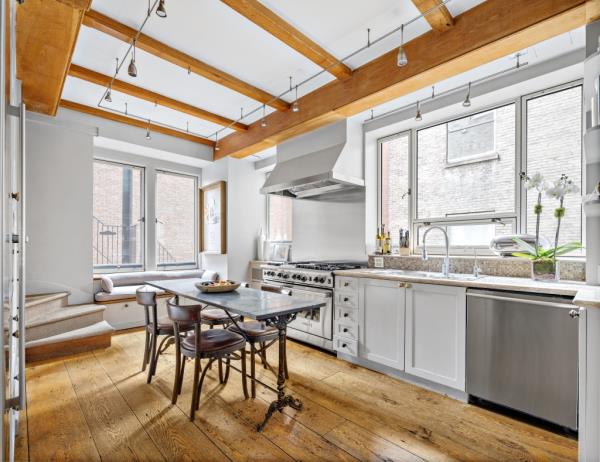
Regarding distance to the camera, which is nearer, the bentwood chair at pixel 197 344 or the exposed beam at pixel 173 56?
the bentwood chair at pixel 197 344

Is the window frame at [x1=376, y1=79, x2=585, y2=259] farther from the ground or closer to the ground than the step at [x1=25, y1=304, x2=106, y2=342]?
farther from the ground

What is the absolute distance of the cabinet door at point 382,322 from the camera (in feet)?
9.01

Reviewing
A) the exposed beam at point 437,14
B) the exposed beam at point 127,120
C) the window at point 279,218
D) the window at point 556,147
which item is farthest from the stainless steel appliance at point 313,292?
the exposed beam at point 127,120

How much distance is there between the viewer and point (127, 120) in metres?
4.35

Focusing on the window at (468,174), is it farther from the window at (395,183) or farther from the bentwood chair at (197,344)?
the bentwood chair at (197,344)

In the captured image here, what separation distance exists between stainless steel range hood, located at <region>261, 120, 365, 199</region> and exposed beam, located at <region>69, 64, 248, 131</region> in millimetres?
962

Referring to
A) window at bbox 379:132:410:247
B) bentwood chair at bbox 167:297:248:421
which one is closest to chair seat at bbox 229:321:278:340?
bentwood chair at bbox 167:297:248:421

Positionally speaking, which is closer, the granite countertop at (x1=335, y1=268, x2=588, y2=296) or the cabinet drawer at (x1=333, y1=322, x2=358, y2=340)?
the granite countertop at (x1=335, y1=268, x2=588, y2=296)

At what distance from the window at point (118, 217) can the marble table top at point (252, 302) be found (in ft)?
8.35

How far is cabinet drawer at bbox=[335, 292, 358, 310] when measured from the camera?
10.1 feet

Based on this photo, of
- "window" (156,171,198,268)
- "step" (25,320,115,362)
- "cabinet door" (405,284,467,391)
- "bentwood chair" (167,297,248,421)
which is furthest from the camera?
"window" (156,171,198,268)

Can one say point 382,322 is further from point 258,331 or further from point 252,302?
point 252,302

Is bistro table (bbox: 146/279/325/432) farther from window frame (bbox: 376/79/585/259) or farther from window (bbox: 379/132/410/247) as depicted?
window (bbox: 379/132/410/247)

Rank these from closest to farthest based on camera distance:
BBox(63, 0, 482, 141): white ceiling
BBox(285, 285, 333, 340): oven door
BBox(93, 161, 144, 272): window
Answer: BBox(63, 0, 482, 141): white ceiling < BBox(285, 285, 333, 340): oven door < BBox(93, 161, 144, 272): window
